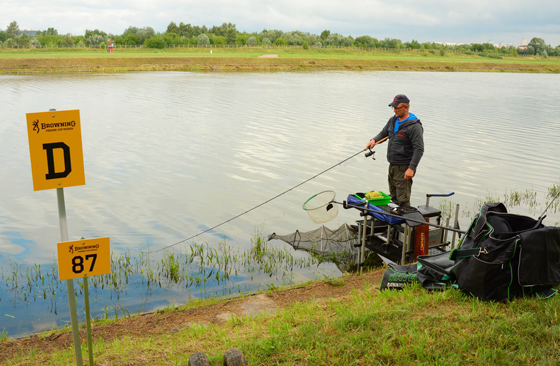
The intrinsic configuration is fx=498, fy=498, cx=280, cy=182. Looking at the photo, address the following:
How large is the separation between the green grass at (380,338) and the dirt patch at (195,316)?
11.7 inches

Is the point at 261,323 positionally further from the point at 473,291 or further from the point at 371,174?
the point at 371,174

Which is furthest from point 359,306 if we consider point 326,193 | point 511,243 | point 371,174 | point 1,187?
point 1,187

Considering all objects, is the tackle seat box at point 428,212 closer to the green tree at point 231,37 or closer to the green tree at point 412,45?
the green tree at point 231,37

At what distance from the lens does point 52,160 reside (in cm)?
370

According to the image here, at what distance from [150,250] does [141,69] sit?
Result: 4922 cm

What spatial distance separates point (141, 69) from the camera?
54.2 m

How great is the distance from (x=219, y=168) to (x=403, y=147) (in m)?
7.24

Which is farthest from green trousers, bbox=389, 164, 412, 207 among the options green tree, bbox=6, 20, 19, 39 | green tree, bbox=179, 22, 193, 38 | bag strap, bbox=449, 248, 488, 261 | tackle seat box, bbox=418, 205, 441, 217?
green tree, bbox=179, 22, 193, 38

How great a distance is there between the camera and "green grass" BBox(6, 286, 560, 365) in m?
3.89

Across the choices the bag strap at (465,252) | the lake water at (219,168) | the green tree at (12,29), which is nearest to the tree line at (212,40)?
the green tree at (12,29)

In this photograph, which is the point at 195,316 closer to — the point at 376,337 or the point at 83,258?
the point at 83,258

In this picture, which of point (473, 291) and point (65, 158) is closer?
point (65, 158)

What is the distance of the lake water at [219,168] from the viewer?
8.75m

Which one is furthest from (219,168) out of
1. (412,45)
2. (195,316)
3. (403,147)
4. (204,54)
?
(412,45)
